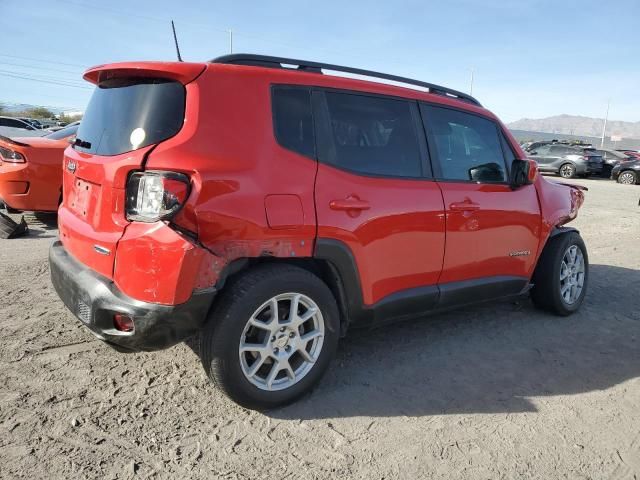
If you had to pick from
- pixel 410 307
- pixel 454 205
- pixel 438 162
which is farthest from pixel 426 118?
pixel 410 307

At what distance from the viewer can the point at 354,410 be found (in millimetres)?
2773

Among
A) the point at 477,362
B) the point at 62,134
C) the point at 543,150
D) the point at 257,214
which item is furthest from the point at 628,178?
the point at 257,214

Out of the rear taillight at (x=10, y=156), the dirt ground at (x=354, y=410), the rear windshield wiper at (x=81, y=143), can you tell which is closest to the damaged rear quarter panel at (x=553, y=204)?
the dirt ground at (x=354, y=410)

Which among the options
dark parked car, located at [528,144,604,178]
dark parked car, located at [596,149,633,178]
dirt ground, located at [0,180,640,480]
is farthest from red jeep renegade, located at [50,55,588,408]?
dark parked car, located at [596,149,633,178]

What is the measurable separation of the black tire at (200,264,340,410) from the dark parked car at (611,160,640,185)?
23.0m

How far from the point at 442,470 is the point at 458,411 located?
1.84 ft

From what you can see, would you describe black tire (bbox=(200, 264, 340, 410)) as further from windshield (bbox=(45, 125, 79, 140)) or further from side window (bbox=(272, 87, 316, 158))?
windshield (bbox=(45, 125, 79, 140))

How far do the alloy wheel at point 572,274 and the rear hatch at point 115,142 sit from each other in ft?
11.8

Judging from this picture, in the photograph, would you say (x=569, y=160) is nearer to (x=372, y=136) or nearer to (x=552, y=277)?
(x=552, y=277)

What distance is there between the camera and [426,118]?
3.47m

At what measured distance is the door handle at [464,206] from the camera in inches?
135

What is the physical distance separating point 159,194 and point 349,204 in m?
1.05

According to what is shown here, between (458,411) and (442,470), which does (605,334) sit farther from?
(442,470)

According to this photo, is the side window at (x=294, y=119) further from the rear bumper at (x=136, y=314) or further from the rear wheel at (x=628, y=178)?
the rear wheel at (x=628, y=178)
